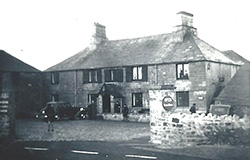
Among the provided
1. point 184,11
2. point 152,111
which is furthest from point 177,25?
point 152,111

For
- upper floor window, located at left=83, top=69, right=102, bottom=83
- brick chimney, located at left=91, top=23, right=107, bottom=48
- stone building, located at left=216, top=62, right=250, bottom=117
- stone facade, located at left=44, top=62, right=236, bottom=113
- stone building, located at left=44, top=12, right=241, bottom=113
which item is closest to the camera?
stone building, located at left=216, top=62, right=250, bottom=117

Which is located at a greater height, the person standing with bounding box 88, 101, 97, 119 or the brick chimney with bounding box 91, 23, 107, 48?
the brick chimney with bounding box 91, 23, 107, 48

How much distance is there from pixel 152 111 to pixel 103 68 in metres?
18.2

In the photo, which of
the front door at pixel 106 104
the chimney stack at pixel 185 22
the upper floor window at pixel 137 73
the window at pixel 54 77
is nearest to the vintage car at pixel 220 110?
the upper floor window at pixel 137 73

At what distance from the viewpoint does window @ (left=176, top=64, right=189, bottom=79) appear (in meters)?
28.3

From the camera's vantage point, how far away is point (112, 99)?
103 feet

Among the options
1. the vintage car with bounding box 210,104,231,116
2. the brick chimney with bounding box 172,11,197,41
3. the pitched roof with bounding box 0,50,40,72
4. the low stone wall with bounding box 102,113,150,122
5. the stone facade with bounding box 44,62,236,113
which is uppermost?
the brick chimney with bounding box 172,11,197,41

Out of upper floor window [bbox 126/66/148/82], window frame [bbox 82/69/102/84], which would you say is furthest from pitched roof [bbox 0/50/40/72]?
upper floor window [bbox 126/66/148/82]

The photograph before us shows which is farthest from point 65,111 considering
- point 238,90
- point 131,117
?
point 238,90

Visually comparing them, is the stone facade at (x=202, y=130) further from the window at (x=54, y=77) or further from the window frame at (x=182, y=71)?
the window at (x=54, y=77)

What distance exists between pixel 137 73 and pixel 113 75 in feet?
9.43

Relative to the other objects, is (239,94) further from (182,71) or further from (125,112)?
(125,112)

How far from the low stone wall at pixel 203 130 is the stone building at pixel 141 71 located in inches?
431

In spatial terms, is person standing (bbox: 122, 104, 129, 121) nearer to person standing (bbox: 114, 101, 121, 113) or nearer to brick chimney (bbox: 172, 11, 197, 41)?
person standing (bbox: 114, 101, 121, 113)
